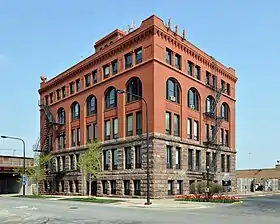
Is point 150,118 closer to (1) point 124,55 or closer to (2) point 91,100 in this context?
(1) point 124,55

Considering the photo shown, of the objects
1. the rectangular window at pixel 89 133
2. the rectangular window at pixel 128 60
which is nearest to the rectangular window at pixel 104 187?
the rectangular window at pixel 89 133

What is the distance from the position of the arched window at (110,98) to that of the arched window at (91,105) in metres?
3.00

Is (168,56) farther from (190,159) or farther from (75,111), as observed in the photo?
(75,111)

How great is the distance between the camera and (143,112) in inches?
1732

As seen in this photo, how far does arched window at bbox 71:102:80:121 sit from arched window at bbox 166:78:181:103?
1608cm

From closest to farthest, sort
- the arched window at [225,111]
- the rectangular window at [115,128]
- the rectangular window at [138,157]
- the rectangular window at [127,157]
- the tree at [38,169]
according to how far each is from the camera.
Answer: the rectangular window at [138,157] → the rectangular window at [127,157] → the rectangular window at [115,128] → the tree at [38,169] → the arched window at [225,111]

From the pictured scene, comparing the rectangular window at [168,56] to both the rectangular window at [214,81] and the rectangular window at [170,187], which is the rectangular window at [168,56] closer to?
the rectangular window at [214,81]

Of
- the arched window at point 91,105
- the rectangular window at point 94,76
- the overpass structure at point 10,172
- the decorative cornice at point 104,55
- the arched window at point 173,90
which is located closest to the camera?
the decorative cornice at point 104,55

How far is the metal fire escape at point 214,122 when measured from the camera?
52625 millimetres

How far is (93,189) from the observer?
169 ft

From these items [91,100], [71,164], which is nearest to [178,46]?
[91,100]

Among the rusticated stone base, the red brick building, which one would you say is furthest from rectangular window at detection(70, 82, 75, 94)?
the rusticated stone base

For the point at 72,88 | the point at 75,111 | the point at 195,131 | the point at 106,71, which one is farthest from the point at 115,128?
the point at 72,88

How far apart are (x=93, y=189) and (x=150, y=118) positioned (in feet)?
46.8
